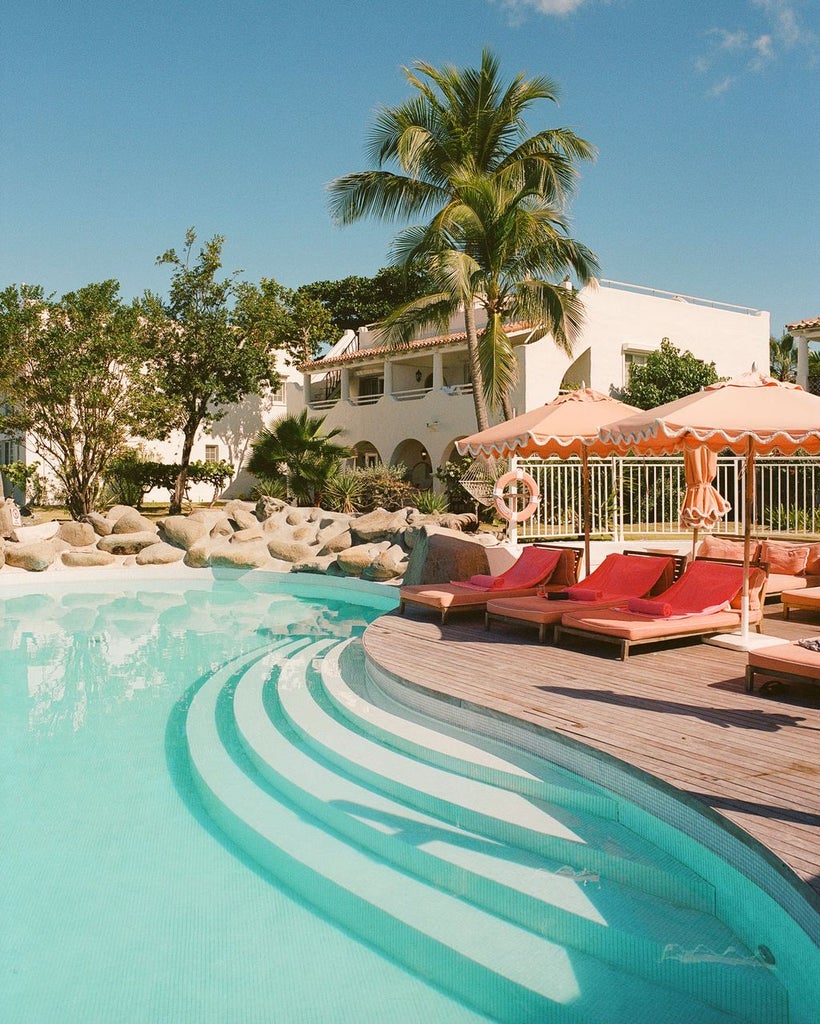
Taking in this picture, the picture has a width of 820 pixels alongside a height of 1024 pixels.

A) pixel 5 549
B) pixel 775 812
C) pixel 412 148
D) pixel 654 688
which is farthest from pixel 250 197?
pixel 775 812

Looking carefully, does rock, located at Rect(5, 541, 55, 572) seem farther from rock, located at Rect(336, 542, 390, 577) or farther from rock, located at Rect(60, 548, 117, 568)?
rock, located at Rect(336, 542, 390, 577)

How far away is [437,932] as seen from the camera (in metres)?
4.03

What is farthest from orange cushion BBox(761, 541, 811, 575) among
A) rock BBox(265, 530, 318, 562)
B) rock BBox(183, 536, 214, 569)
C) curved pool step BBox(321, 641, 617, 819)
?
rock BBox(183, 536, 214, 569)

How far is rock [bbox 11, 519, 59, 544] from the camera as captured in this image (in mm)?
19125

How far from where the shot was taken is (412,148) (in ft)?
64.4

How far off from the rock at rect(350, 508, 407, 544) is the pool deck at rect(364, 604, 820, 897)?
8.09 metres

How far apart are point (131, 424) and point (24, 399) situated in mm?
2821

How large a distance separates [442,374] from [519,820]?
1039 inches

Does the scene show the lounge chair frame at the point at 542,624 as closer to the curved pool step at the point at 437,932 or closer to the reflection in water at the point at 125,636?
the reflection in water at the point at 125,636

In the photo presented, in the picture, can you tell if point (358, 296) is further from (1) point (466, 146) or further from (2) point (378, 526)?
(2) point (378, 526)

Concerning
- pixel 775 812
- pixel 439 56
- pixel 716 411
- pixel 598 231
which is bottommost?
pixel 775 812

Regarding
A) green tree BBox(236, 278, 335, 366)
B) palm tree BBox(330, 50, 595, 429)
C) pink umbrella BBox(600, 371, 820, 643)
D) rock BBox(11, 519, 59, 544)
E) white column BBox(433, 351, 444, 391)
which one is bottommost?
rock BBox(11, 519, 59, 544)

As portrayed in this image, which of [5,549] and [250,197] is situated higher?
[250,197]

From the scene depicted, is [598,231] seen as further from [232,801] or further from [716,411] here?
[232,801]
